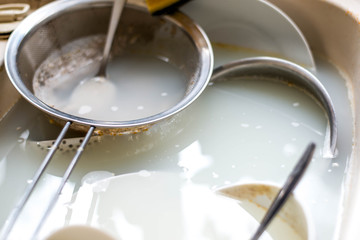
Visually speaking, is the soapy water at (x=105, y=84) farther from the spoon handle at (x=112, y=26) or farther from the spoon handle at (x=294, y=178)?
the spoon handle at (x=294, y=178)

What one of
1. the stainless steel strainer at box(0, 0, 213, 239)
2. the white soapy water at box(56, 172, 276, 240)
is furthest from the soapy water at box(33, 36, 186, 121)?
the white soapy water at box(56, 172, 276, 240)

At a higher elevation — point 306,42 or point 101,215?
point 306,42

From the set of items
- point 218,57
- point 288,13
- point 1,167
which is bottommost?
point 1,167

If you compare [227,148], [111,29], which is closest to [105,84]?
[111,29]

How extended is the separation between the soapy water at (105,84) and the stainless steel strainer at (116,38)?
0.02m

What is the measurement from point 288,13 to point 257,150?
0.43m

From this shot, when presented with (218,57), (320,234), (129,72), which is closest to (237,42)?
(218,57)

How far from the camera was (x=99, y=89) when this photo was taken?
985 millimetres

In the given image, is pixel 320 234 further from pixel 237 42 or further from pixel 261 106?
pixel 237 42

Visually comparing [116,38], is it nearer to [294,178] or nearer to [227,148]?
[227,148]

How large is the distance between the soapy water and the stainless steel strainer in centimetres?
2

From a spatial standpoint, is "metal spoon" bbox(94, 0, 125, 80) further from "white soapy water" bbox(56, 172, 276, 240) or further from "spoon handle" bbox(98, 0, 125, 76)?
"white soapy water" bbox(56, 172, 276, 240)

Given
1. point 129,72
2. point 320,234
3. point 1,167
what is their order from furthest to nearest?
point 129,72 → point 1,167 → point 320,234

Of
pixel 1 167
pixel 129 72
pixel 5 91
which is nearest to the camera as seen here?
pixel 1 167
